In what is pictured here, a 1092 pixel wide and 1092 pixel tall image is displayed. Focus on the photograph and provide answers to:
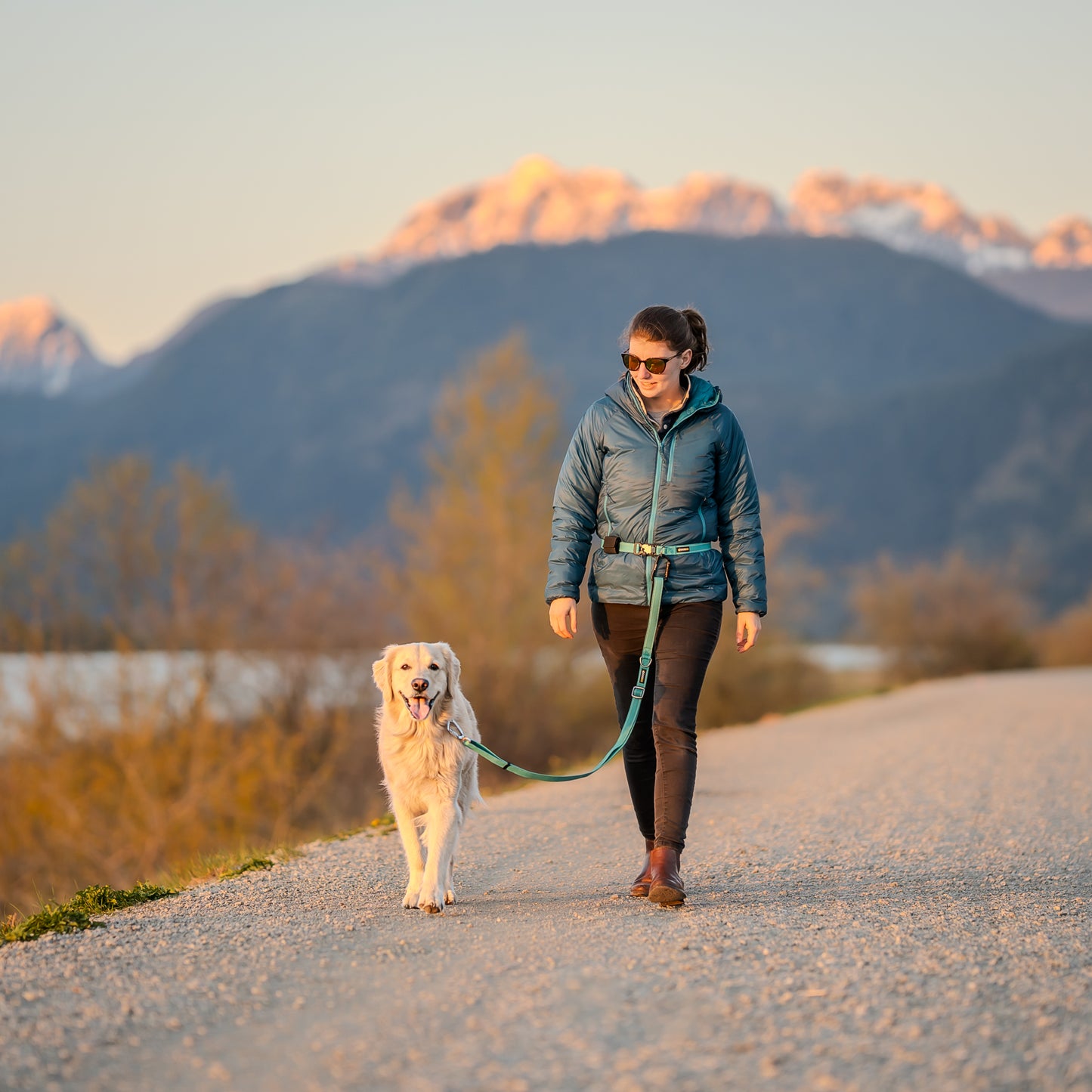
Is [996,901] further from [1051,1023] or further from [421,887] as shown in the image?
[421,887]

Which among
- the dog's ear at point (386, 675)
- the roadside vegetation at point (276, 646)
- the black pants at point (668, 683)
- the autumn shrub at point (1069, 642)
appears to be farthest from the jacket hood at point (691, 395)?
the autumn shrub at point (1069, 642)

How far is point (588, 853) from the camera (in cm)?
749

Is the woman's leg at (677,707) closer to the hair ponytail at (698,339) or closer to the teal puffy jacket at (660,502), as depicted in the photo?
the teal puffy jacket at (660,502)

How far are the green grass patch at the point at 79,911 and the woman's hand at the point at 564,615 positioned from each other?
91.0 inches

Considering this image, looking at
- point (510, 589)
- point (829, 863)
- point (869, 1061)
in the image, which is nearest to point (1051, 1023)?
point (869, 1061)

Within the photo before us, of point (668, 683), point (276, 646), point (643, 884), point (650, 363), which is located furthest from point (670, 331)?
point (276, 646)

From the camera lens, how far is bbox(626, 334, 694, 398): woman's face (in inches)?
219

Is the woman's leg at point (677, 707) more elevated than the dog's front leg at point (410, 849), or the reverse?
the woman's leg at point (677, 707)

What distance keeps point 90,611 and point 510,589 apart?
10.6 metres

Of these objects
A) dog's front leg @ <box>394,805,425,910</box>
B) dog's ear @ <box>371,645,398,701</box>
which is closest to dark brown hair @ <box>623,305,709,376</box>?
dog's ear @ <box>371,645,398,701</box>

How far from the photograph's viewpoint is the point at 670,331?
559 cm

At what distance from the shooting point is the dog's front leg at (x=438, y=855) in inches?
221

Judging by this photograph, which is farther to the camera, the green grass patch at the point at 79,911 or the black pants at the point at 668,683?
the black pants at the point at 668,683

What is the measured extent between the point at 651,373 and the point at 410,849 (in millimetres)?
2401
